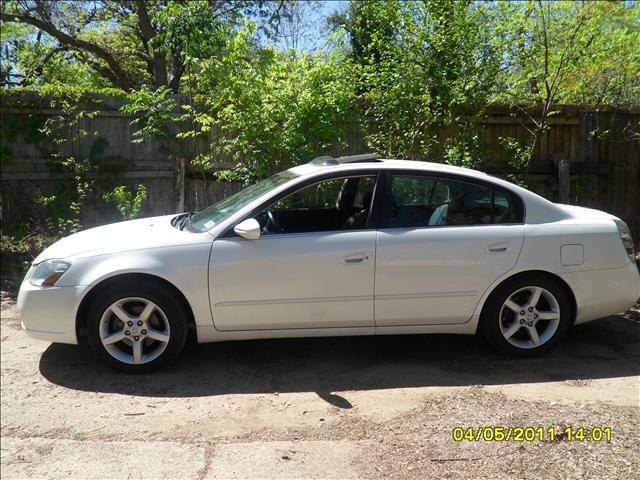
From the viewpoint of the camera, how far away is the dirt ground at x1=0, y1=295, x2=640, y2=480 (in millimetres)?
3297

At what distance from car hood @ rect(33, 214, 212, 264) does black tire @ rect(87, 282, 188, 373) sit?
0.99 feet

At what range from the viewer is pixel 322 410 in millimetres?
3975

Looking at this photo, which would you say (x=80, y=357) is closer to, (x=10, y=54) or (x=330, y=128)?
(x=330, y=128)

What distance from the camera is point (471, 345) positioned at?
5.18 metres

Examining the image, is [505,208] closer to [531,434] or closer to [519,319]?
[519,319]

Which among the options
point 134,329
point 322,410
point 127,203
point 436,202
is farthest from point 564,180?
point 134,329

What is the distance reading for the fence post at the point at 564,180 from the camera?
8.22 metres

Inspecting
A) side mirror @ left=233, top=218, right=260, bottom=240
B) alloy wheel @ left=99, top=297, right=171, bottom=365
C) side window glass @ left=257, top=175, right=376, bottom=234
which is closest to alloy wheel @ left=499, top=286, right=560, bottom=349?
side window glass @ left=257, top=175, right=376, bottom=234

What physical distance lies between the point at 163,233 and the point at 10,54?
14.0 metres

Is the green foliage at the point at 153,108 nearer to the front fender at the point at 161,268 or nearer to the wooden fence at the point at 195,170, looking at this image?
the wooden fence at the point at 195,170

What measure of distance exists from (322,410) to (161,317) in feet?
4.64

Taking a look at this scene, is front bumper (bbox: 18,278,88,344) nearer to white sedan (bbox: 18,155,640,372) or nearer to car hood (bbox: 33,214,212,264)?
white sedan (bbox: 18,155,640,372)

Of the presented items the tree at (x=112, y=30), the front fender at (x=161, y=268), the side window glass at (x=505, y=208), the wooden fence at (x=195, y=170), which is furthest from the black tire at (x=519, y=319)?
the tree at (x=112, y=30)

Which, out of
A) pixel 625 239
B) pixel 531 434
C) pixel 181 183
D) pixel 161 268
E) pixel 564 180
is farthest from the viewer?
pixel 181 183
